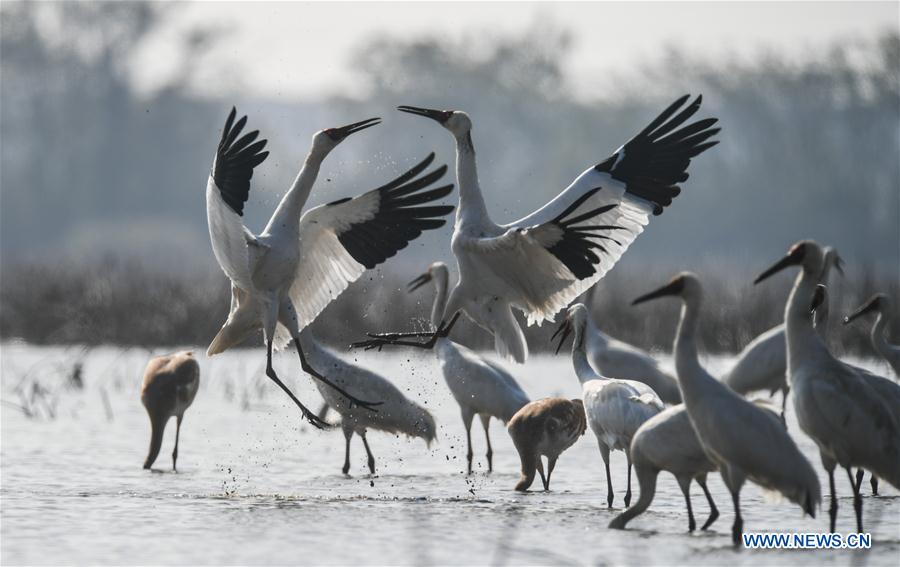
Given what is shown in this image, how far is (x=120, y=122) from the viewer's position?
45.2 metres

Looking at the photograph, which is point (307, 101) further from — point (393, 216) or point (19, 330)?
point (393, 216)

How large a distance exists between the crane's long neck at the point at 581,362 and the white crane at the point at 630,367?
35.7 inches

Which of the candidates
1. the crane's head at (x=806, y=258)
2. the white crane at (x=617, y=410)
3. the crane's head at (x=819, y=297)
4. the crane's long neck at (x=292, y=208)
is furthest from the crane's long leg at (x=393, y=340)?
the crane's head at (x=806, y=258)

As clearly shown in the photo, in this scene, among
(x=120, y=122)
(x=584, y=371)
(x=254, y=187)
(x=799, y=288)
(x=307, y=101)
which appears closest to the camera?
(x=799, y=288)

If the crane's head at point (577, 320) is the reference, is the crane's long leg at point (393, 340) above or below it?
below

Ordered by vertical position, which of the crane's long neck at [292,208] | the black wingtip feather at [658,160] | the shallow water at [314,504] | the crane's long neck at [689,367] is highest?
the black wingtip feather at [658,160]

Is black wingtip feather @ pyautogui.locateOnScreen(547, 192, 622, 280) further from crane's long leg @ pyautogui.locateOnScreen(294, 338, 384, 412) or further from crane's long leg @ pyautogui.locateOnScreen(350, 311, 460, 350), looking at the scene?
crane's long leg @ pyautogui.locateOnScreen(294, 338, 384, 412)

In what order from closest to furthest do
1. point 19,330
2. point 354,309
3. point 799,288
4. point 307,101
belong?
1. point 799,288
2. point 354,309
3. point 19,330
4. point 307,101

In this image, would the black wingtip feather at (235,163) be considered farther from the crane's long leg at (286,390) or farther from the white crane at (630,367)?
the white crane at (630,367)

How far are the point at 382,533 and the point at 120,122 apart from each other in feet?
133

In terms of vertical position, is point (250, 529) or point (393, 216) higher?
point (393, 216)

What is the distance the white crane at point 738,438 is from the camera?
5723 millimetres

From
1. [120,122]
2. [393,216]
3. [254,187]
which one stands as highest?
[120,122]

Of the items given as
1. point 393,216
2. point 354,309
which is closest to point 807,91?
point 354,309
